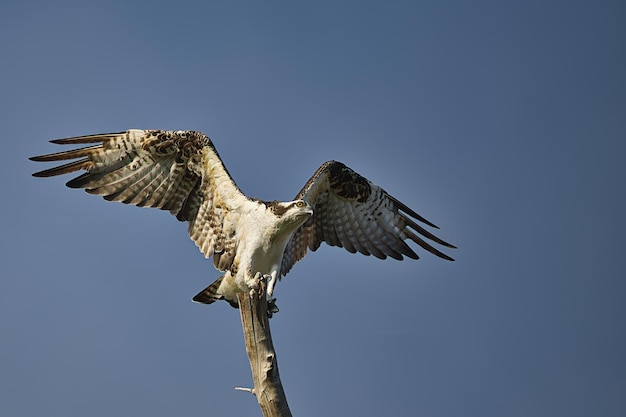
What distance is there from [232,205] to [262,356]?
3.32m

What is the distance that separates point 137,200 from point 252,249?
2052 millimetres

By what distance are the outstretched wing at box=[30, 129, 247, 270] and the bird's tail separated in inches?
14.5

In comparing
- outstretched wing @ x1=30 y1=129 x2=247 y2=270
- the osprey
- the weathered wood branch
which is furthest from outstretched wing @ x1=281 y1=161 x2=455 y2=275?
the weathered wood branch

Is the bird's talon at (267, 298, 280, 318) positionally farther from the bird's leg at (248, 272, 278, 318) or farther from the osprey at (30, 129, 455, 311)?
the osprey at (30, 129, 455, 311)

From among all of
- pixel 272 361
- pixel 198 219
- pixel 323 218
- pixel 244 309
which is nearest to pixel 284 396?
pixel 272 361

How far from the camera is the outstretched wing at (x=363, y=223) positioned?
10469mm

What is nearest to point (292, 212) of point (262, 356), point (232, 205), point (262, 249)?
point (262, 249)

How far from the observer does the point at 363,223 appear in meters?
10.8

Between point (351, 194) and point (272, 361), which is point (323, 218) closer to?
point (351, 194)

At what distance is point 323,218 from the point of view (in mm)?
10727

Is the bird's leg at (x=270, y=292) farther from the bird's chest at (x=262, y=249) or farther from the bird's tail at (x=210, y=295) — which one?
the bird's tail at (x=210, y=295)

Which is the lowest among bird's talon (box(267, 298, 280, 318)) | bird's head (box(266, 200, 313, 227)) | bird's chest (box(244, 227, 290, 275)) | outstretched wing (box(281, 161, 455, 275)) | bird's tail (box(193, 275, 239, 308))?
bird's talon (box(267, 298, 280, 318))

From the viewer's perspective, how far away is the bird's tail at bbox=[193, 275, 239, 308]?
896cm

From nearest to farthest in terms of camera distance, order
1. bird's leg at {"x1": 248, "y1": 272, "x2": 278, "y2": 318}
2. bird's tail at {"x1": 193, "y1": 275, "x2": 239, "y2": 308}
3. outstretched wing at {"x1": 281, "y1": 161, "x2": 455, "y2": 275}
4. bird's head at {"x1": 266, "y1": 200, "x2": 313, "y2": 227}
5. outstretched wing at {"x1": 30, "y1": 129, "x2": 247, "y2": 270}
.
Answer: bird's leg at {"x1": 248, "y1": 272, "x2": 278, "y2": 318} < bird's head at {"x1": 266, "y1": 200, "x2": 313, "y2": 227} < bird's tail at {"x1": 193, "y1": 275, "x2": 239, "y2": 308} < outstretched wing at {"x1": 30, "y1": 129, "x2": 247, "y2": 270} < outstretched wing at {"x1": 281, "y1": 161, "x2": 455, "y2": 275}
